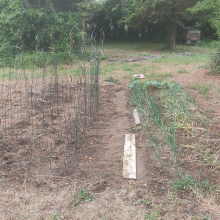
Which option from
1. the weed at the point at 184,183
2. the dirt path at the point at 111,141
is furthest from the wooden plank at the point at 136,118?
the weed at the point at 184,183

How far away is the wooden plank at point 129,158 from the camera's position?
7.86 feet

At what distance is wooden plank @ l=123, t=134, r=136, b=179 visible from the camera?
240 cm

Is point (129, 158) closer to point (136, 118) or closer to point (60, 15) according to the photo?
point (136, 118)

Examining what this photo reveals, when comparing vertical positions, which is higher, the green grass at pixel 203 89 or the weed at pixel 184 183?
the green grass at pixel 203 89

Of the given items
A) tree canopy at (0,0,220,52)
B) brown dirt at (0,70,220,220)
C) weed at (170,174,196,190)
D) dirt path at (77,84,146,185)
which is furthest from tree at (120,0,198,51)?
weed at (170,174,196,190)

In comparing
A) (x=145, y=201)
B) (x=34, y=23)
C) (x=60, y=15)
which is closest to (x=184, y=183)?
(x=145, y=201)

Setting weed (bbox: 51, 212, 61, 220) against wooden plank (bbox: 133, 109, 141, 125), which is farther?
wooden plank (bbox: 133, 109, 141, 125)

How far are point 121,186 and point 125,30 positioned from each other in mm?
16788

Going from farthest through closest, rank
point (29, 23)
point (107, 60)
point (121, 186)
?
1. point (107, 60)
2. point (29, 23)
3. point (121, 186)

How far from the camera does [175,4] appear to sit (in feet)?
34.2

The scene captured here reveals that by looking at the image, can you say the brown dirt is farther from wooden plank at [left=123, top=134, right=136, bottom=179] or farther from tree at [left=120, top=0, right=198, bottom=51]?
tree at [left=120, top=0, right=198, bottom=51]

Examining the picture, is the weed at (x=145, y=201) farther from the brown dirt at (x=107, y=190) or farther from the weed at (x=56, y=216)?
the weed at (x=56, y=216)

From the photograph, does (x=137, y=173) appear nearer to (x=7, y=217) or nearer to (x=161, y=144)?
(x=161, y=144)

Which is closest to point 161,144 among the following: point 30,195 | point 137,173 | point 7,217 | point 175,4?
point 137,173
